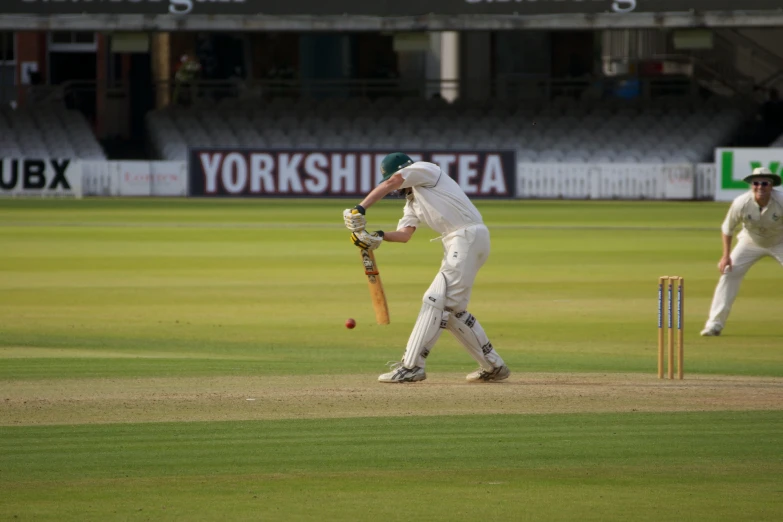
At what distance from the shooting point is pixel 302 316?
13.9 m

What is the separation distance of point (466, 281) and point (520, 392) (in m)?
0.85

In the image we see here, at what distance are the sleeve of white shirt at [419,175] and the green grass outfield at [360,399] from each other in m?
1.42

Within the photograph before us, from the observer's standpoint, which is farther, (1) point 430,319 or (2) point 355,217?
A: (1) point 430,319

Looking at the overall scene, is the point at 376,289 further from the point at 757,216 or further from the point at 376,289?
the point at 757,216

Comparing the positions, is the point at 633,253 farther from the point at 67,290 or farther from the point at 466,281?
the point at 466,281

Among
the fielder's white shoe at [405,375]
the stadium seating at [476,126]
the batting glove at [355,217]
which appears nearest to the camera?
the batting glove at [355,217]

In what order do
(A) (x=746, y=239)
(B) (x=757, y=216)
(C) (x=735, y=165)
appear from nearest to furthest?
(B) (x=757, y=216)
(A) (x=746, y=239)
(C) (x=735, y=165)

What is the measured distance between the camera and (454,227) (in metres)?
8.85

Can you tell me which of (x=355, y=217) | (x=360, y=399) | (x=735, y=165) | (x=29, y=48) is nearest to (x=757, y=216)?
(x=355, y=217)

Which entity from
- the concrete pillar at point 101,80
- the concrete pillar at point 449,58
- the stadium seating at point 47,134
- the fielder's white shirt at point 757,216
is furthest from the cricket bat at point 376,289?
the concrete pillar at point 449,58

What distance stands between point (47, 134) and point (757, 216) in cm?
2973

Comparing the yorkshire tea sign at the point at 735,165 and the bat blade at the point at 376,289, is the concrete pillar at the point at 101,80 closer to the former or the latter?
the yorkshire tea sign at the point at 735,165

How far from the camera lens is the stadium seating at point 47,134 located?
37.5m

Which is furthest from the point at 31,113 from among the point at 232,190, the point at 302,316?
the point at 302,316
